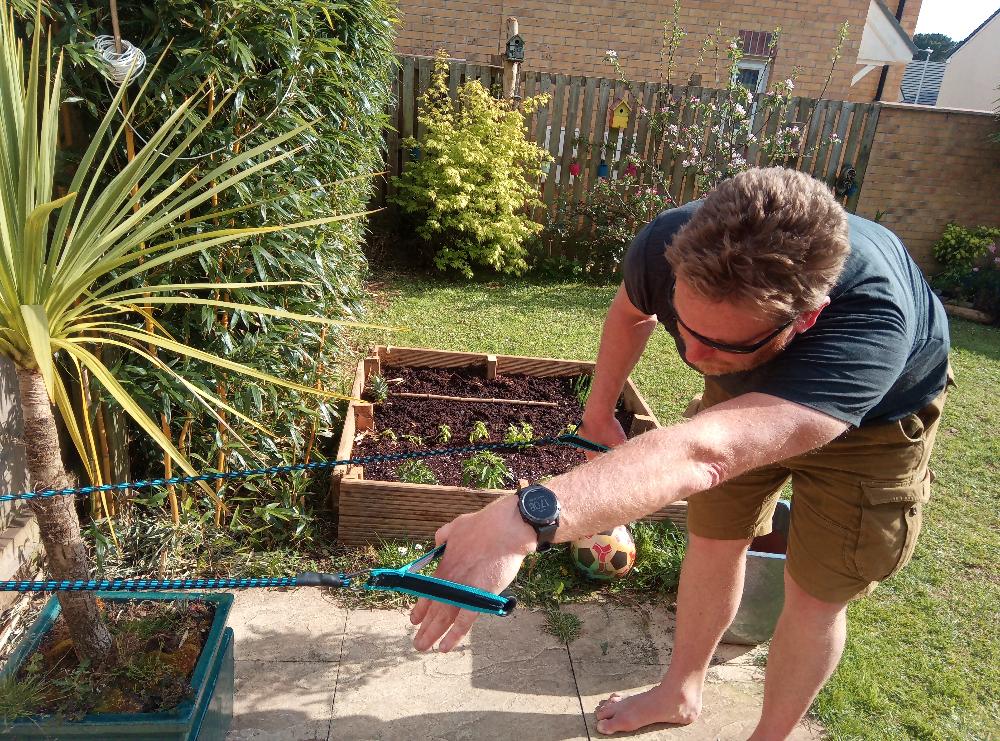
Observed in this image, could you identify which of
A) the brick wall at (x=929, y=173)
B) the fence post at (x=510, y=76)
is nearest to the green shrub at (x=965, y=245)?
the brick wall at (x=929, y=173)

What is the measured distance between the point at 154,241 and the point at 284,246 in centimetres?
47

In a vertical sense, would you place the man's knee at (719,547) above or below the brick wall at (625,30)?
below

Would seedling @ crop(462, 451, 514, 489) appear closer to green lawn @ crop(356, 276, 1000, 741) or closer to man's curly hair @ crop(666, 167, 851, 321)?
green lawn @ crop(356, 276, 1000, 741)

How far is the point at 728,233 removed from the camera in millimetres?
1213

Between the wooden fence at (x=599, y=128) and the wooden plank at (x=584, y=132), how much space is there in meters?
0.01

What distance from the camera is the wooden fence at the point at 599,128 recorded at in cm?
702

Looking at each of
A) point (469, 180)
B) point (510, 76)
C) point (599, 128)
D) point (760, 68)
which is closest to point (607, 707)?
point (469, 180)

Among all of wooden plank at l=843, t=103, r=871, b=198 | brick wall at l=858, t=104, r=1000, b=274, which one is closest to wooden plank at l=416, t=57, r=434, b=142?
wooden plank at l=843, t=103, r=871, b=198

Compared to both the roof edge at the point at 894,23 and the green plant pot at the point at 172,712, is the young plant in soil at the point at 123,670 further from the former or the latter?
the roof edge at the point at 894,23

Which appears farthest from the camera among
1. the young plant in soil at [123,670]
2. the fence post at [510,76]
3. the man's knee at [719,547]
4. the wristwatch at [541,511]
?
the fence post at [510,76]

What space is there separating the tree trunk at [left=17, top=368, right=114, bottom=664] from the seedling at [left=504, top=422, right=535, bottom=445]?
6.75ft

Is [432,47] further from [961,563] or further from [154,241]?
[961,563]

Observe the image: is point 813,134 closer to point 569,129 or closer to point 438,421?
point 569,129

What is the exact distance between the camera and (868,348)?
1306mm
